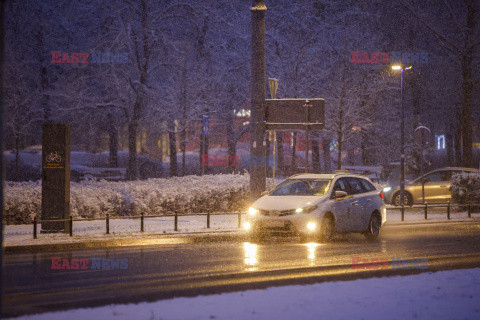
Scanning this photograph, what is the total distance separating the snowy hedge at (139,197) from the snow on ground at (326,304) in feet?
29.1

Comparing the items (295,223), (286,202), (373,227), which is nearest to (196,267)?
(295,223)

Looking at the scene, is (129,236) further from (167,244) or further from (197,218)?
(197,218)

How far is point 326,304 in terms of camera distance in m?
7.73

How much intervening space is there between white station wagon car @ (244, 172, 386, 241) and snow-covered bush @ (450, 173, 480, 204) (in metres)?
9.33

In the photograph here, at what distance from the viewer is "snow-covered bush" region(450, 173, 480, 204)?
83.3 feet

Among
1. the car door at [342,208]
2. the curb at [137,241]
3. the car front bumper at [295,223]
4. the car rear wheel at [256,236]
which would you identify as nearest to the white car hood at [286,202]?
the car front bumper at [295,223]

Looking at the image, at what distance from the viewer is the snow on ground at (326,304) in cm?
711

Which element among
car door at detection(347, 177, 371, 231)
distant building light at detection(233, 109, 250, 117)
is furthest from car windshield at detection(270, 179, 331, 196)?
distant building light at detection(233, 109, 250, 117)

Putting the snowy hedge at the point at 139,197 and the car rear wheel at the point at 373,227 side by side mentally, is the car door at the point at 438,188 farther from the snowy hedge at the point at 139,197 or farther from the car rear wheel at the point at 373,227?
the car rear wheel at the point at 373,227

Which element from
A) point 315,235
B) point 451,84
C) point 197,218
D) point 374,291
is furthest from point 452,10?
point 374,291

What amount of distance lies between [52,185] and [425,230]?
1160 centimetres

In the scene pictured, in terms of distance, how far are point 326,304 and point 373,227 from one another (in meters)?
9.74

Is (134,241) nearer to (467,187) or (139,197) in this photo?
(139,197)

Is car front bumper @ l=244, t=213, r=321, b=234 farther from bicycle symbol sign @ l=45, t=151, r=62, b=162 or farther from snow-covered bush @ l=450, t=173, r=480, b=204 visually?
snow-covered bush @ l=450, t=173, r=480, b=204
